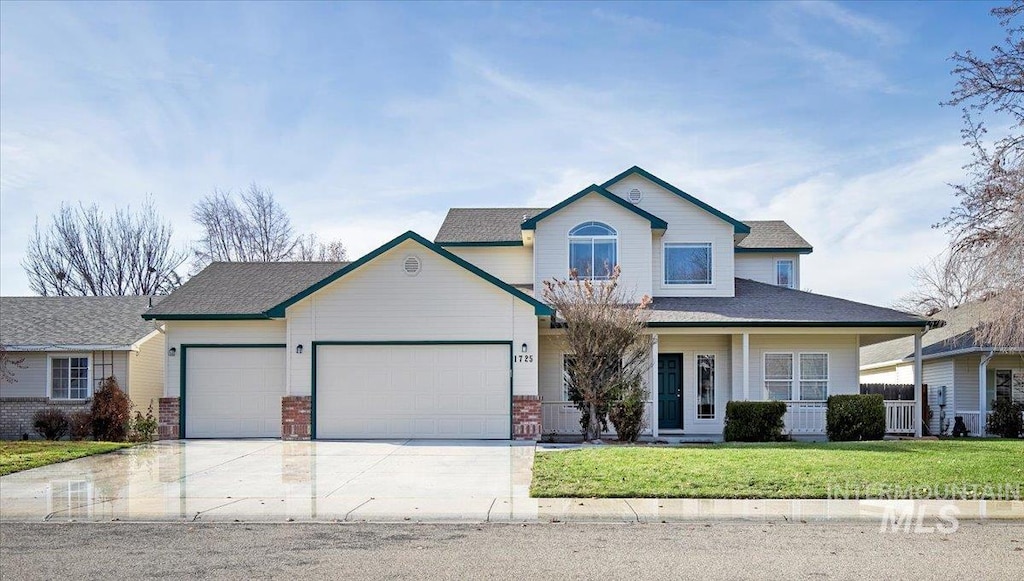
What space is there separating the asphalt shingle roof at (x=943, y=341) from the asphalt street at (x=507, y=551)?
12688 mm

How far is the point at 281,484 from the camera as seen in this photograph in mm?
13328

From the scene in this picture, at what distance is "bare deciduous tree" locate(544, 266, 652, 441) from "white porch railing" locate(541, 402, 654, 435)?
4.90 feet

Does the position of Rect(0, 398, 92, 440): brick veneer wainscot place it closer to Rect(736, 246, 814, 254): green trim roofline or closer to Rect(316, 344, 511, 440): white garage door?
Rect(316, 344, 511, 440): white garage door

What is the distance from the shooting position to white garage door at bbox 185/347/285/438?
21406mm

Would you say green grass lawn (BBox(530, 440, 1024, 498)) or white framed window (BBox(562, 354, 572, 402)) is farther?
white framed window (BBox(562, 354, 572, 402))

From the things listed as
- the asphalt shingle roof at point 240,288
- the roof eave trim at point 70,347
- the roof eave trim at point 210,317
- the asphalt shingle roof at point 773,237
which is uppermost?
the asphalt shingle roof at point 773,237

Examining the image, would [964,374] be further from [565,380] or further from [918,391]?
[565,380]

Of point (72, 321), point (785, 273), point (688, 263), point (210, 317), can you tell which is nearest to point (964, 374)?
point (785, 273)

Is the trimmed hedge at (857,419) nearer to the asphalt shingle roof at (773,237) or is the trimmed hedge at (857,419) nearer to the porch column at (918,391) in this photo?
the porch column at (918,391)

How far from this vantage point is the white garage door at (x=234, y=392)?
70.2 feet

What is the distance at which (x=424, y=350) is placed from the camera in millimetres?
20609

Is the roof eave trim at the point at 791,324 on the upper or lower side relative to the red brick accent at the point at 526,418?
upper

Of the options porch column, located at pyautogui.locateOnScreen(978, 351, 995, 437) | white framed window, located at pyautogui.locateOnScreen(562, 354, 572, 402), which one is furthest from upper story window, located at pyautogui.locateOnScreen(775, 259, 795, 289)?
white framed window, located at pyautogui.locateOnScreen(562, 354, 572, 402)

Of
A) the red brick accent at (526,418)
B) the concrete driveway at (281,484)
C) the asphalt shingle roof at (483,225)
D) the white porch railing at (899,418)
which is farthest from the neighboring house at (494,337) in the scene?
the concrete driveway at (281,484)
